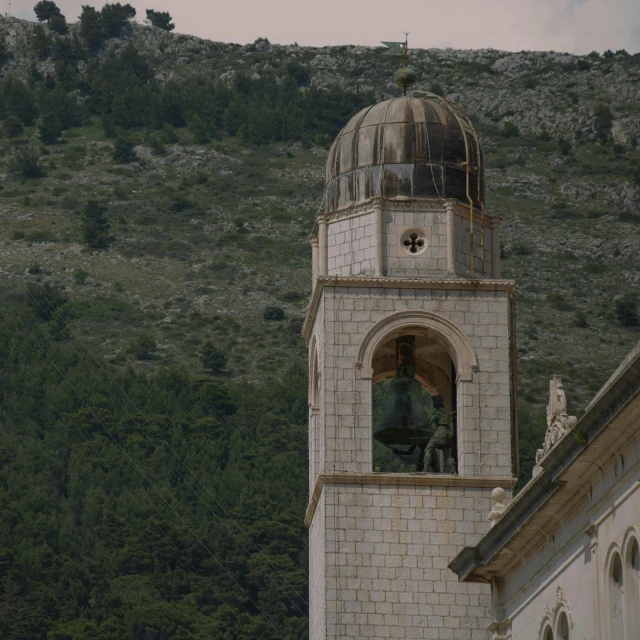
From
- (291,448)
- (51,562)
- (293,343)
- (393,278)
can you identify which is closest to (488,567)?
(393,278)

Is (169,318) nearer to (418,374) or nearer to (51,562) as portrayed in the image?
(51,562)

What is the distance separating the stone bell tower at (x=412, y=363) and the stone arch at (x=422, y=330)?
0.08 ft

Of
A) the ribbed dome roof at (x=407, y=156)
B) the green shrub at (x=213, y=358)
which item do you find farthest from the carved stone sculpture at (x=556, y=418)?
the green shrub at (x=213, y=358)

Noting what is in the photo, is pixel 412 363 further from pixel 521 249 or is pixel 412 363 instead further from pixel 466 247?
pixel 521 249

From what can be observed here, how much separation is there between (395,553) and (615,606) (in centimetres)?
1071

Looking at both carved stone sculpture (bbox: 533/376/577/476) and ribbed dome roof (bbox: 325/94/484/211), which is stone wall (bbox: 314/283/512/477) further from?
carved stone sculpture (bbox: 533/376/577/476)

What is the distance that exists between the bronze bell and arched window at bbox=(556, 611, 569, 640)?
10.7m

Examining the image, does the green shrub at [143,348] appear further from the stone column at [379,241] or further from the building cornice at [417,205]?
the stone column at [379,241]

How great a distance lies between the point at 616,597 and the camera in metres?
24.9

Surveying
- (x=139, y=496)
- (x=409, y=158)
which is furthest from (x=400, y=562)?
(x=139, y=496)

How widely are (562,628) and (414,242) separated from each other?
11498 millimetres

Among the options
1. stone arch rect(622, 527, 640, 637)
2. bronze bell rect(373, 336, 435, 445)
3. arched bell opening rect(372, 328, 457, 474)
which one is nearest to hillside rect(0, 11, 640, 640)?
arched bell opening rect(372, 328, 457, 474)

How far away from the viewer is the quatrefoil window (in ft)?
123

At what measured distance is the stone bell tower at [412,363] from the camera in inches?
1385
